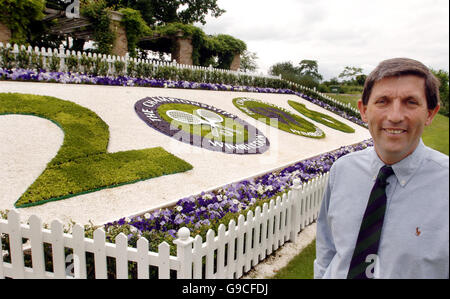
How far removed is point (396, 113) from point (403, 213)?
1.24ft

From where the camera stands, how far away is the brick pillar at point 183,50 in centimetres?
2477

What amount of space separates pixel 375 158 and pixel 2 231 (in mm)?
3572

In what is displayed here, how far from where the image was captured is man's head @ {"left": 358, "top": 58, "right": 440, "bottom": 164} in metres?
1.15

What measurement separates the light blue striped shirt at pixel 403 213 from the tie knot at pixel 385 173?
22mm

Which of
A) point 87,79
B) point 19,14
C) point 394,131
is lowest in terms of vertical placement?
point 394,131

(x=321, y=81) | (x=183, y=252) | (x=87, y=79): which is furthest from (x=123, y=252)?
(x=321, y=81)

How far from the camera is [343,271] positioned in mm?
1395

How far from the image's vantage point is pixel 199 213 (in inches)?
171

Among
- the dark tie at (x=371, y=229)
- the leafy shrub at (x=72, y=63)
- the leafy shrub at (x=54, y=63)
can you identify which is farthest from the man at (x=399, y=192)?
the leafy shrub at (x=72, y=63)

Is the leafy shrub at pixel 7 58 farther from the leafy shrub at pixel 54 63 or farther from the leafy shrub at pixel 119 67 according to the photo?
the leafy shrub at pixel 119 67

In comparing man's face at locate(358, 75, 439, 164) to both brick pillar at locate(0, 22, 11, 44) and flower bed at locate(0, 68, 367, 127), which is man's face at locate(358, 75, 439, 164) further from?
brick pillar at locate(0, 22, 11, 44)

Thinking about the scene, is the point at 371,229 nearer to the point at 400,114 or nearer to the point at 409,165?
the point at 409,165
